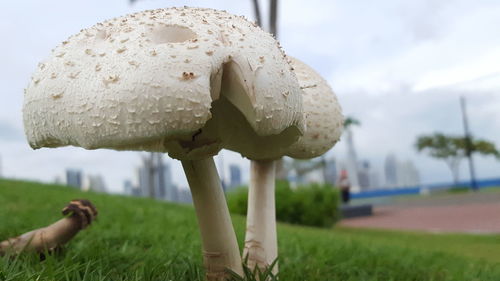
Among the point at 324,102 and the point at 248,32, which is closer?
the point at 248,32

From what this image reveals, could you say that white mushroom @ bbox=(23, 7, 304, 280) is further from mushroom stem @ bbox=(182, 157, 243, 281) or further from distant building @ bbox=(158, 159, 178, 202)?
distant building @ bbox=(158, 159, 178, 202)

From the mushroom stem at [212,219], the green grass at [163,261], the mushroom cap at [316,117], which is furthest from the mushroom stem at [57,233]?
the mushroom cap at [316,117]

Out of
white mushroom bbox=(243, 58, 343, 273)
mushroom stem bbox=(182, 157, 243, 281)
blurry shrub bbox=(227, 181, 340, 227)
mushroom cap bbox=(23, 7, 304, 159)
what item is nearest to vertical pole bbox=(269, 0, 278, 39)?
blurry shrub bbox=(227, 181, 340, 227)

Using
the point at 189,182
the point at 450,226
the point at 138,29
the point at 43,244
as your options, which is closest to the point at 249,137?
the point at 189,182

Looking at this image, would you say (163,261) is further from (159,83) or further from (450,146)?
(450,146)

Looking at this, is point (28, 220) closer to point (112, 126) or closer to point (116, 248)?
point (116, 248)

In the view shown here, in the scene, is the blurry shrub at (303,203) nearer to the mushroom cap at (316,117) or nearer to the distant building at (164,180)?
the distant building at (164,180)
